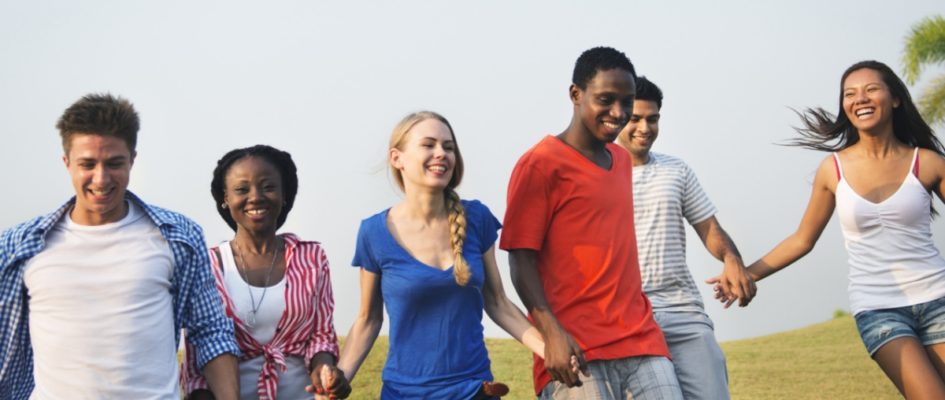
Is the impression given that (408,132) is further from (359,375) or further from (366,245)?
(359,375)

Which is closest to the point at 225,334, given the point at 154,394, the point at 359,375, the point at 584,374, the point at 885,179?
the point at 154,394

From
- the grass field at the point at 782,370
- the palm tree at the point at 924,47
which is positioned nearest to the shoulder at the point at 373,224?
the grass field at the point at 782,370

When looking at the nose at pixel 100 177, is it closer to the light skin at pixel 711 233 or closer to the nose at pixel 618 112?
the nose at pixel 618 112

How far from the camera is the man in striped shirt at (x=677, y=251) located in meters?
6.48

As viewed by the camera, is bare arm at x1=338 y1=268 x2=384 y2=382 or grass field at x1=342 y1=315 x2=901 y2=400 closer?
bare arm at x1=338 y1=268 x2=384 y2=382

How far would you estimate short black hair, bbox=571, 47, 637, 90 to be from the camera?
5660 mm

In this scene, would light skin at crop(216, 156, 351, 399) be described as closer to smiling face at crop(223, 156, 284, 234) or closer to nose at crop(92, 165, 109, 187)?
smiling face at crop(223, 156, 284, 234)

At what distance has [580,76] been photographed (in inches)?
226

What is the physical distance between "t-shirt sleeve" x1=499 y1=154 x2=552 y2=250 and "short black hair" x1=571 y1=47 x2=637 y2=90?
59cm

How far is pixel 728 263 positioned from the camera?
6469mm

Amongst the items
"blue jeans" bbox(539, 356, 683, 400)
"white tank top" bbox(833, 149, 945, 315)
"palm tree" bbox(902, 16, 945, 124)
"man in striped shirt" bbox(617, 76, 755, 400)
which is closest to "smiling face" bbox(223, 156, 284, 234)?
"blue jeans" bbox(539, 356, 683, 400)

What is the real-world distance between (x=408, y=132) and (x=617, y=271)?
1264 millimetres

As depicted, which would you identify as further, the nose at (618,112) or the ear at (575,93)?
the ear at (575,93)

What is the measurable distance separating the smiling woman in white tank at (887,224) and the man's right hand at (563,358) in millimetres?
2128
